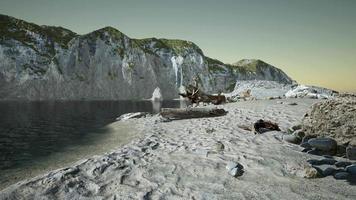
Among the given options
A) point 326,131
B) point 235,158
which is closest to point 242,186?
point 235,158

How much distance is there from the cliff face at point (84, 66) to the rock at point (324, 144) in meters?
133

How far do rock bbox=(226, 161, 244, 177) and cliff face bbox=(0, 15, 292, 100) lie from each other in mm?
132296

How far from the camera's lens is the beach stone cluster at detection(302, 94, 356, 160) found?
1080 cm

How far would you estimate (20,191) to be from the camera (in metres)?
7.69

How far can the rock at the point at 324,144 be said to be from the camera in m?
10.8

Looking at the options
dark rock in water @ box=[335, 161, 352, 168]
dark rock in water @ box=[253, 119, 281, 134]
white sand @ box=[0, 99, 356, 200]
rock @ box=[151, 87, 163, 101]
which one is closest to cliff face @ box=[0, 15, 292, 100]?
rock @ box=[151, 87, 163, 101]

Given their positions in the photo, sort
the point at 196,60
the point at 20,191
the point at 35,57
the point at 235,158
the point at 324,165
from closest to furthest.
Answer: the point at 20,191, the point at 324,165, the point at 235,158, the point at 35,57, the point at 196,60

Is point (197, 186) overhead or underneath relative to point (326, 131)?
underneath

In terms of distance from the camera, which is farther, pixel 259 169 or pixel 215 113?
pixel 215 113

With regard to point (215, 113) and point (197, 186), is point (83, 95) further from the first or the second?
point (197, 186)

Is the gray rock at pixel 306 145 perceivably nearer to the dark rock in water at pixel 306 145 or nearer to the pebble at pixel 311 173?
the dark rock in water at pixel 306 145

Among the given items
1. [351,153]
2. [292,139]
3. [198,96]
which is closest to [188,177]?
[292,139]

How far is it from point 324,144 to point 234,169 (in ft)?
15.0

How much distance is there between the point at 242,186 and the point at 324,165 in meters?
3.25
